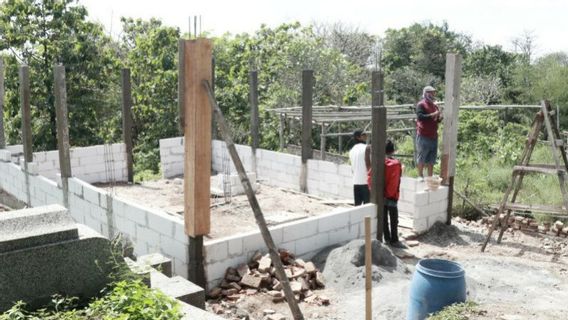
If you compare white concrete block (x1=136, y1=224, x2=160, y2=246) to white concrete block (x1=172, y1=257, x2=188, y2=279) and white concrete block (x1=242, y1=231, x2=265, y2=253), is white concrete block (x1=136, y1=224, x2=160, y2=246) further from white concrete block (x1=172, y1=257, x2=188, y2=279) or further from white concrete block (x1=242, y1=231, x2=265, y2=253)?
white concrete block (x1=242, y1=231, x2=265, y2=253)

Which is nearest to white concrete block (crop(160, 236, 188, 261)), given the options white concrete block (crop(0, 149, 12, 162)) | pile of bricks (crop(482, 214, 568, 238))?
pile of bricks (crop(482, 214, 568, 238))

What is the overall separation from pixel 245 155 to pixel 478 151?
5.80 m

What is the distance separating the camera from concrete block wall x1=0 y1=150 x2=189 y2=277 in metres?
6.31

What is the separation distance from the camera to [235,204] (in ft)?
31.9

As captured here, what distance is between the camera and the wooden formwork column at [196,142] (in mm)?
5438

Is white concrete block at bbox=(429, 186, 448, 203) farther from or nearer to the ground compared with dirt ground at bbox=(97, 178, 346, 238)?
farther from the ground

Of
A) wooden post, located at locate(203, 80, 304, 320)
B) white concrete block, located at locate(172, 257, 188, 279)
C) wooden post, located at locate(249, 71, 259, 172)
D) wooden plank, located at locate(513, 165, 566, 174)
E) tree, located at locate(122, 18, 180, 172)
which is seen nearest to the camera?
wooden post, located at locate(203, 80, 304, 320)

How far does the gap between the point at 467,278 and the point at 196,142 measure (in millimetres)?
3565

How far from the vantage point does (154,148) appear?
17828 mm

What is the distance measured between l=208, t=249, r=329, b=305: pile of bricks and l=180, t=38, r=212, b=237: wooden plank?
67 centimetres

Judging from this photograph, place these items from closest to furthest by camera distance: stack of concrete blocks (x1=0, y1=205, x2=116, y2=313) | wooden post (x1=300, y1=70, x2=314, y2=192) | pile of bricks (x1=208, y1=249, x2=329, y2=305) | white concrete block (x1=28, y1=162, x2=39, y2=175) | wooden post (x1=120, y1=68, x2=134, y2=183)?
stack of concrete blocks (x1=0, y1=205, x2=116, y2=313) → pile of bricks (x1=208, y1=249, x2=329, y2=305) → wooden post (x1=300, y1=70, x2=314, y2=192) → white concrete block (x1=28, y1=162, x2=39, y2=175) → wooden post (x1=120, y1=68, x2=134, y2=183)

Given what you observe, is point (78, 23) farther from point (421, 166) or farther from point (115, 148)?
point (421, 166)

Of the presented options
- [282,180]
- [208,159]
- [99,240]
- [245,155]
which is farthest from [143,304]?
[245,155]

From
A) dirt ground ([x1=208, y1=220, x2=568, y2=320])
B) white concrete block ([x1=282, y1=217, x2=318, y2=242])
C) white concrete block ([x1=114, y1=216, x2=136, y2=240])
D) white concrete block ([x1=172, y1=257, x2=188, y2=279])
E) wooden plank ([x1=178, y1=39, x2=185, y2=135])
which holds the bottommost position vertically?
dirt ground ([x1=208, y1=220, x2=568, y2=320])
